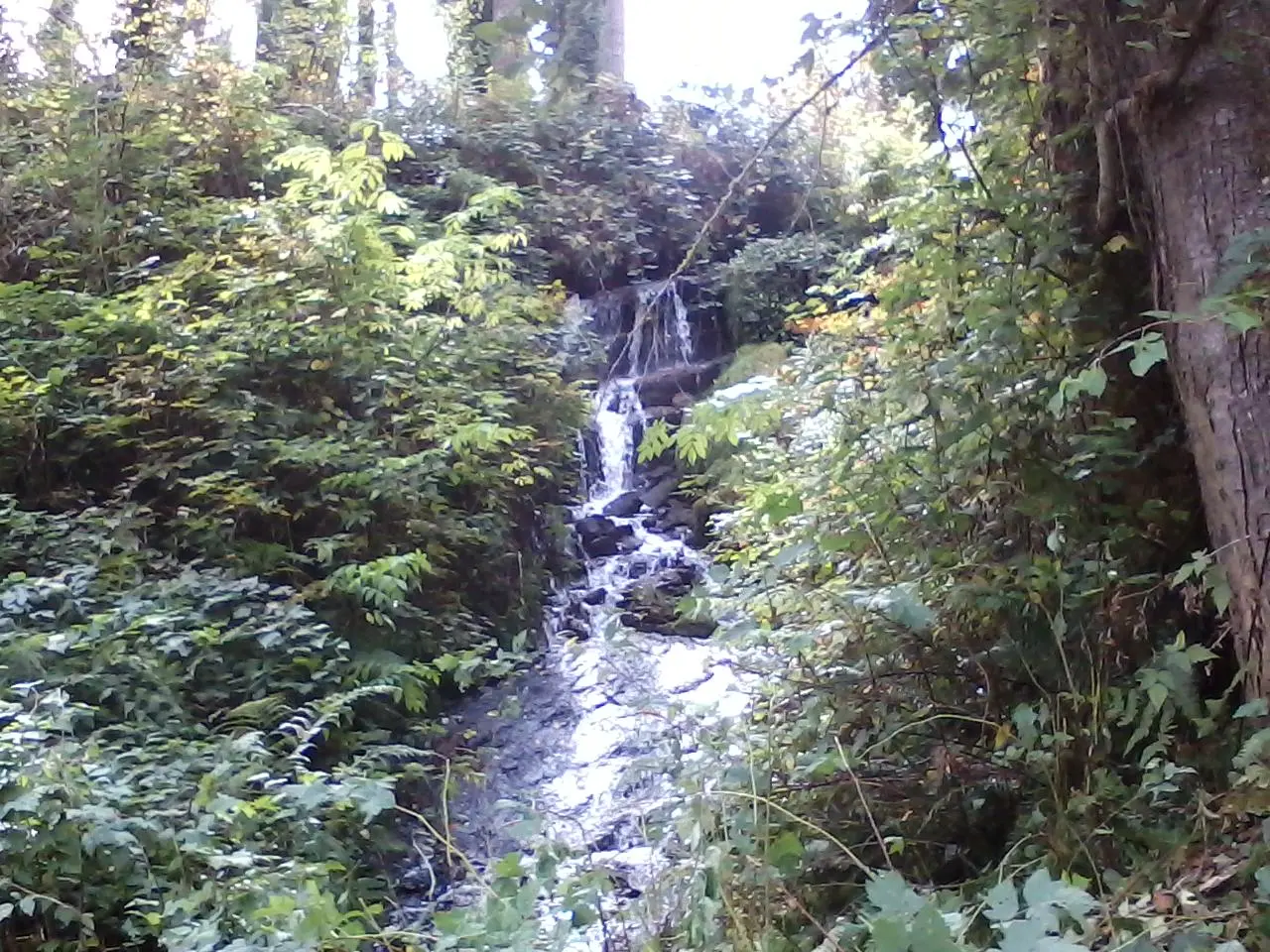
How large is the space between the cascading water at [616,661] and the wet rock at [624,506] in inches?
0.5

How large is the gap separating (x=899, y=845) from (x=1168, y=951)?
733 mm

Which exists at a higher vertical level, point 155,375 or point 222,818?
point 155,375

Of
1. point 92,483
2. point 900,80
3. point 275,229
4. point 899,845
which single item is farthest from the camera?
point 275,229

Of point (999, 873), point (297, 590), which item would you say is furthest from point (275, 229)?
point (999, 873)

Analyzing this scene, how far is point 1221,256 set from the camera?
228cm

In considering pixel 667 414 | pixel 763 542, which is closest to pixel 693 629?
pixel 763 542

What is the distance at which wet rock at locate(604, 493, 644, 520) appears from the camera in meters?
8.23

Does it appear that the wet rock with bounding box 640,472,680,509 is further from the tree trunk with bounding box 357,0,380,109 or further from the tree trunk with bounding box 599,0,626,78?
the tree trunk with bounding box 599,0,626,78

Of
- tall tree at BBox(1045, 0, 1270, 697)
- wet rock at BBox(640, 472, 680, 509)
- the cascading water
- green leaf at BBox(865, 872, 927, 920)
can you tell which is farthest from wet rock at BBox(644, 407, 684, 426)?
green leaf at BBox(865, 872, 927, 920)

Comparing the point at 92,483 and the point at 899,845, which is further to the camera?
the point at 92,483

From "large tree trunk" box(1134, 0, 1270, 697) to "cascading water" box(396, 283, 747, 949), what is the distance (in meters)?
1.41

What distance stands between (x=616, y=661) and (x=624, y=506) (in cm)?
241

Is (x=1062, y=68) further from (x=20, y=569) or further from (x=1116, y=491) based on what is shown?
(x=20, y=569)

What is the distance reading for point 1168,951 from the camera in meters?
1.68
